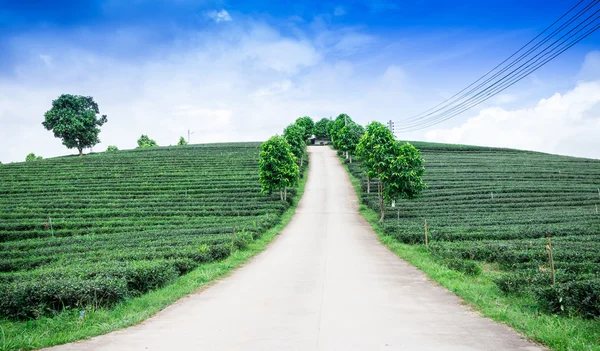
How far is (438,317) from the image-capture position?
343 inches

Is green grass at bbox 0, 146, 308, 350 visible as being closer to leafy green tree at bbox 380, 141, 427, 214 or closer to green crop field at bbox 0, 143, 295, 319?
green crop field at bbox 0, 143, 295, 319

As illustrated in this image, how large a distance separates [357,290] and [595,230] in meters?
20.0

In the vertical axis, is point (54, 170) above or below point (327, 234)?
above

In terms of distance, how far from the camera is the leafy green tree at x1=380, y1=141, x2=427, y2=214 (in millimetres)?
30734

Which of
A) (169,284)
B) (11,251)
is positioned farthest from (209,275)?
(11,251)

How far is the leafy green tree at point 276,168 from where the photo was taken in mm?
40219

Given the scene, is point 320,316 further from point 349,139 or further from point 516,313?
point 349,139

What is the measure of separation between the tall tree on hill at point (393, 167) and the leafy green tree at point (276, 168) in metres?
10.2

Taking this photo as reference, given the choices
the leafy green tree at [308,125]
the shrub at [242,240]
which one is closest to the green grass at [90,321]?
the shrub at [242,240]

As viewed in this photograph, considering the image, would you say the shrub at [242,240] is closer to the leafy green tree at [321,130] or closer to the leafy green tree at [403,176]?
the leafy green tree at [403,176]

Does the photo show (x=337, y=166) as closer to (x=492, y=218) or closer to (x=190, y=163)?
(x=190, y=163)

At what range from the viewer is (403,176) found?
30.5m

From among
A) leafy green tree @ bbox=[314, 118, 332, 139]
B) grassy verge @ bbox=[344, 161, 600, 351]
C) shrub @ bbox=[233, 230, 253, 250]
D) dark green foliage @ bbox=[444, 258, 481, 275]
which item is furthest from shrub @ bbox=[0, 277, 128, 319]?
leafy green tree @ bbox=[314, 118, 332, 139]

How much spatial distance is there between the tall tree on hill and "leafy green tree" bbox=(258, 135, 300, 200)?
1020cm
